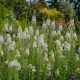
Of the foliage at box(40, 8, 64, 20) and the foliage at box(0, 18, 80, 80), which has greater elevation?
the foliage at box(0, 18, 80, 80)

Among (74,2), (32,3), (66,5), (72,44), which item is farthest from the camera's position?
(74,2)

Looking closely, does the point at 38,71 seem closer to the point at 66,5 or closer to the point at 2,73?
the point at 2,73

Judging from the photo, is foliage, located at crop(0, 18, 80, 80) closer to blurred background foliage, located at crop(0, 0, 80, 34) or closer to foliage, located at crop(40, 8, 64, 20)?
blurred background foliage, located at crop(0, 0, 80, 34)

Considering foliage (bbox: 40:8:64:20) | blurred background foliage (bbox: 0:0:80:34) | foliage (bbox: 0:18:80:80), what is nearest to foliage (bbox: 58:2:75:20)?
blurred background foliage (bbox: 0:0:80:34)

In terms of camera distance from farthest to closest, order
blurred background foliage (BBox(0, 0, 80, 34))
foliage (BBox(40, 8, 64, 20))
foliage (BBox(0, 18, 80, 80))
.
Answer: foliage (BBox(40, 8, 64, 20))
blurred background foliage (BBox(0, 0, 80, 34))
foliage (BBox(0, 18, 80, 80))

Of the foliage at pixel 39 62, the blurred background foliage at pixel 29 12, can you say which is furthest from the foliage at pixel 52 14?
the foliage at pixel 39 62

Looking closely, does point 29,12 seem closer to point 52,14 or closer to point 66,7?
point 52,14

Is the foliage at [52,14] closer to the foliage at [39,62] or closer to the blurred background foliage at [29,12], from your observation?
the blurred background foliage at [29,12]

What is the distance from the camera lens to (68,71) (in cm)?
463

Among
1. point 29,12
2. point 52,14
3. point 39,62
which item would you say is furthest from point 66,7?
point 39,62

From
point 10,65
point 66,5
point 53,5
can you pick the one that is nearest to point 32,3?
point 66,5

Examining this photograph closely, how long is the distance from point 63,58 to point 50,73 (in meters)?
0.68

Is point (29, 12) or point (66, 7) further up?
point (29, 12)

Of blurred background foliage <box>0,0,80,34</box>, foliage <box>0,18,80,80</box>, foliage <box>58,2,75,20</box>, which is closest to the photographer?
foliage <box>0,18,80,80</box>
